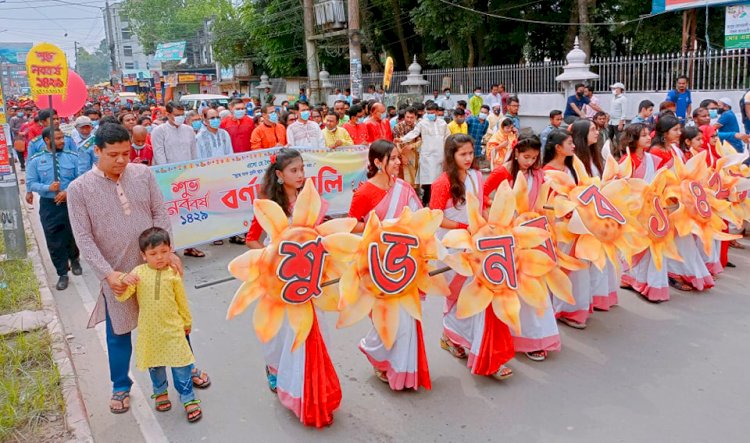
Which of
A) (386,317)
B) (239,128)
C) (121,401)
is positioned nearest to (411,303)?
(386,317)

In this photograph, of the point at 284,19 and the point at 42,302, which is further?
the point at 284,19

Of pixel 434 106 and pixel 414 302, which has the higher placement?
pixel 434 106

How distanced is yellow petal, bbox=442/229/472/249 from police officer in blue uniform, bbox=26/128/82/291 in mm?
4187

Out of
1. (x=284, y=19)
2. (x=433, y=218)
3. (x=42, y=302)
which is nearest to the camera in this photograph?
(x=433, y=218)

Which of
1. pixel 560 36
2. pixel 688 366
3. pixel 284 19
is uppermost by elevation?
pixel 284 19

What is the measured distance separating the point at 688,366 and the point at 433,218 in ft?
6.59

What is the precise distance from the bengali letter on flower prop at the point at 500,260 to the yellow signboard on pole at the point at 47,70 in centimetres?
532

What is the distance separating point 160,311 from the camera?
338 cm

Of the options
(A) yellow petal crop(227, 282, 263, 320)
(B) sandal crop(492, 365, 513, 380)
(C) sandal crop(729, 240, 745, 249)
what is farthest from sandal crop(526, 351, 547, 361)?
(C) sandal crop(729, 240, 745, 249)

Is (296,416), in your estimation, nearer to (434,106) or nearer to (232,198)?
(232,198)

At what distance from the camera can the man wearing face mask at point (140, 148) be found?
7387 millimetres

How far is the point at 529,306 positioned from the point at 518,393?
1.91ft

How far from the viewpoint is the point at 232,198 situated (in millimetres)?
7180

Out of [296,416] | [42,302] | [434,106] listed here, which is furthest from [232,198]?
[296,416]
